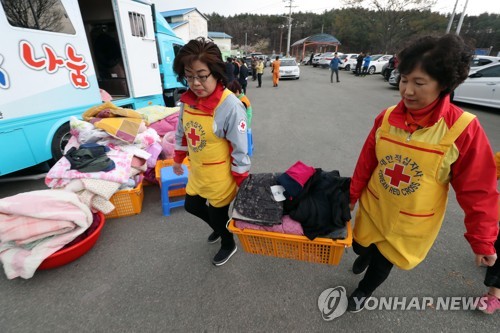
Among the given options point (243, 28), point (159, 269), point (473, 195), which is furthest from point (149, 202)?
point (243, 28)

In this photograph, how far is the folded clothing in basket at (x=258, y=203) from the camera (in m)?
1.61

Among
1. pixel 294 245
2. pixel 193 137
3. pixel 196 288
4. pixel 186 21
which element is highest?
pixel 186 21

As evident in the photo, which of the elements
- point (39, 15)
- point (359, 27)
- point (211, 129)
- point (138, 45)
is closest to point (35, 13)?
point (39, 15)

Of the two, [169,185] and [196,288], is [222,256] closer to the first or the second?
[196,288]

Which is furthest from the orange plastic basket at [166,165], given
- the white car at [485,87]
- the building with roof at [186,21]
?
the building with roof at [186,21]

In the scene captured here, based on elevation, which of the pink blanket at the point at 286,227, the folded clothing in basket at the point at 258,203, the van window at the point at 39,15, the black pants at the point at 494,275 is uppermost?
the van window at the point at 39,15

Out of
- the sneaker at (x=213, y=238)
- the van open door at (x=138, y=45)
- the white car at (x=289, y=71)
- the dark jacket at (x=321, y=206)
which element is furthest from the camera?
the white car at (x=289, y=71)

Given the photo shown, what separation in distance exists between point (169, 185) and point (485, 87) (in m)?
9.51

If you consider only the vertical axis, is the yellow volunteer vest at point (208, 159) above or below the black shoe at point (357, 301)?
above

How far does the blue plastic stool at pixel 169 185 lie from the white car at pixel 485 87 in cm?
870

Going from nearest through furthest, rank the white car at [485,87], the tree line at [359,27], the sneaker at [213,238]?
1. the sneaker at [213,238]
2. the white car at [485,87]
3. the tree line at [359,27]

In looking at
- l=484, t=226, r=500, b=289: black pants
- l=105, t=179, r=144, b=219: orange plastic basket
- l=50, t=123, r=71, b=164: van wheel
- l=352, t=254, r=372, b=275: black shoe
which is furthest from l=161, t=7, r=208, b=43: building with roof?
l=484, t=226, r=500, b=289: black pants

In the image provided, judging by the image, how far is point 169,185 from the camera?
2.85m

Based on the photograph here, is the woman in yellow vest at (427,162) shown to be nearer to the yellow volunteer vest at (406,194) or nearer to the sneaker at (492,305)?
the yellow volunteer vest at (406,194)
